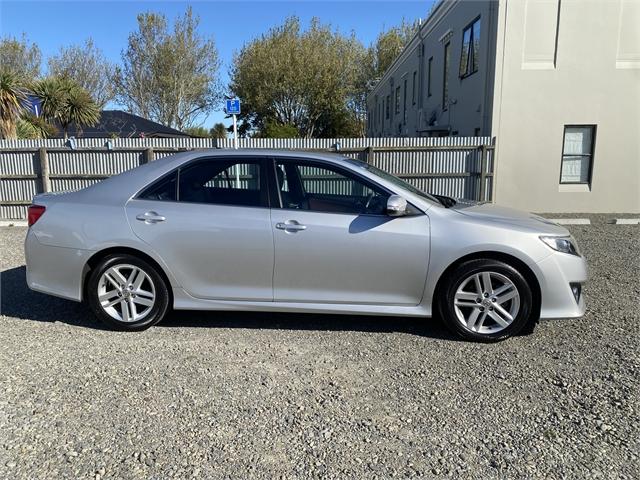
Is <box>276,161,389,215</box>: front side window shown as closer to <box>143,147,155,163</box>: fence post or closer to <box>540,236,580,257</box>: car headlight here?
<box>540,236,580,257</box>: car headlight

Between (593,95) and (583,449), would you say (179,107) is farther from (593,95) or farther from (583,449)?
(583,449)

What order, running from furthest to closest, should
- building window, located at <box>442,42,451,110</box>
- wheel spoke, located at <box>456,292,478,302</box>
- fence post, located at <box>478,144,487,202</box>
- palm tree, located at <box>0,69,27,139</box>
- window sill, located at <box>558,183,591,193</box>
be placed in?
building window, located at <box>442,42,451,110</box>
palm tree, located at <box>0,69,27,139</box>
window sill, located at <box>558,183,591,193</box>
fence post, located at <box>478,144,487,202</box>
wheel spoke, located at <box>456,292,478,302</box>

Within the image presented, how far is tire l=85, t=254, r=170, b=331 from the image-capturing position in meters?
4.20

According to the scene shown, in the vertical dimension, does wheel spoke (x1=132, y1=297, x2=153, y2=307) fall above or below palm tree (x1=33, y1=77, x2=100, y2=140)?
below

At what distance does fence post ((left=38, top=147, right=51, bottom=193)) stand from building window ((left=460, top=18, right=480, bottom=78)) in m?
11.0

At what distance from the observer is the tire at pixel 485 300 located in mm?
3902

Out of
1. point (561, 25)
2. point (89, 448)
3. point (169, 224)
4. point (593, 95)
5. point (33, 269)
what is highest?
point (561, 25)

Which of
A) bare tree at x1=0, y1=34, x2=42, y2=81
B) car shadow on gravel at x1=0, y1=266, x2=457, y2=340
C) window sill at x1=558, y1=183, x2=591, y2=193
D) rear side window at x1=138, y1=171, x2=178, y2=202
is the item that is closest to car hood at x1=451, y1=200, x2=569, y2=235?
car shadow on gravel at x1=0, y1=266, x2=457, y2=340

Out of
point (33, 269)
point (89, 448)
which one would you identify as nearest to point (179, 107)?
point (33, 269)

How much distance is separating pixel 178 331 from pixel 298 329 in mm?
1067

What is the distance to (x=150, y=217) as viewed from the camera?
4145 mm

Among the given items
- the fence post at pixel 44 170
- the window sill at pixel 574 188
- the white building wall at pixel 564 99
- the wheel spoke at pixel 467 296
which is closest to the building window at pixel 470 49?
the white building wall at pixel 564 99

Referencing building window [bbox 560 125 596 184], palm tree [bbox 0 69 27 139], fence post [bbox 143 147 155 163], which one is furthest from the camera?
palm tree [bbox 0 69 27 139]

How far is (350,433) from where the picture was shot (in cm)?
276
